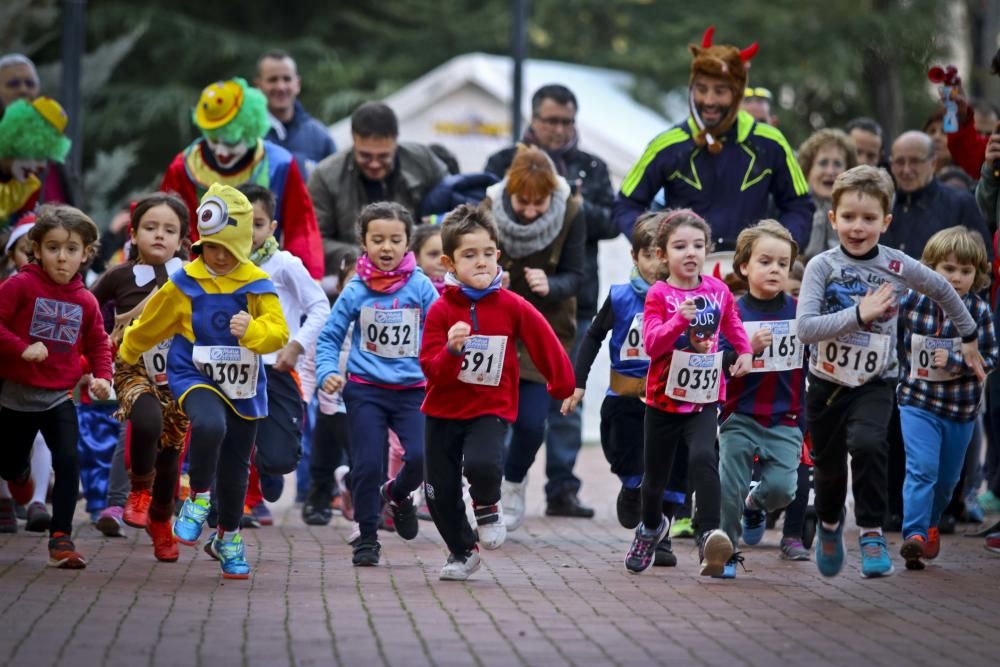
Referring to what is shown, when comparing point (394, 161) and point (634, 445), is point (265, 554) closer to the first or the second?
point (634, 445)

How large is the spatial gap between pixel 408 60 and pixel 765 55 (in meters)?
6.16

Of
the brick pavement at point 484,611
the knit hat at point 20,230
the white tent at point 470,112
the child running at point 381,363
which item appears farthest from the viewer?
the white tent at point 470,112

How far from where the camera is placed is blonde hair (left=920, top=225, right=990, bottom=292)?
32.6ft

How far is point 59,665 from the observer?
661 cm

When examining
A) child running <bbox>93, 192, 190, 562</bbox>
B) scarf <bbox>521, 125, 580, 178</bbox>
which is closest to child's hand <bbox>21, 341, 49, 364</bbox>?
child running <bbox>93, 192, 190, 562</bbox>

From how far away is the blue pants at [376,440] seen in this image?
31.0 feet

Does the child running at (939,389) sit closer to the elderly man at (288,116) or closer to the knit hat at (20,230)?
the elderly man at (288,116)

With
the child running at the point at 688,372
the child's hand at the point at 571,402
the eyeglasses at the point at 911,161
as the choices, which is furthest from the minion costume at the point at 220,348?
the eyeglasses at the point at 911,161

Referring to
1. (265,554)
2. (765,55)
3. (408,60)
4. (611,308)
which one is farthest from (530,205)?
(408,60)

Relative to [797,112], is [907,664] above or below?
below

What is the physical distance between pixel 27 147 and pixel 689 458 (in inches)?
209

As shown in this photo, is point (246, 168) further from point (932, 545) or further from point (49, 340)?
point (932, 545)

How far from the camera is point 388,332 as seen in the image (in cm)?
974

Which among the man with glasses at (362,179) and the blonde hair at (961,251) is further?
the man with glasses at (362,179)
